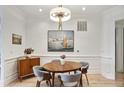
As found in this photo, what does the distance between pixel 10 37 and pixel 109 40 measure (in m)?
3.49

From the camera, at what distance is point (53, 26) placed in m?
6.77

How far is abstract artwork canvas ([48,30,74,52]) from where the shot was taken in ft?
22.2

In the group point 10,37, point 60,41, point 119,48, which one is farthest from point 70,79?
point 119,48

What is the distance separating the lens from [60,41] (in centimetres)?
679

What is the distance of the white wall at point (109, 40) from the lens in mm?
5527

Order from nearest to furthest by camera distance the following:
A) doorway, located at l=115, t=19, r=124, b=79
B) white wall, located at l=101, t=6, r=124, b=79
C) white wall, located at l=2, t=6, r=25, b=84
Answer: white wall, located at l=2, t=6, r=25, b=84 → white wall, located at l=101, t=6, r=124, b=79 → doorway, located at l=115, t=19, r=124, b=79

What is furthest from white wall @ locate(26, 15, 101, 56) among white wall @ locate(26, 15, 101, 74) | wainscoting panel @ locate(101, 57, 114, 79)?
wainscoting panel @ locate(101, 57, 114, 79)

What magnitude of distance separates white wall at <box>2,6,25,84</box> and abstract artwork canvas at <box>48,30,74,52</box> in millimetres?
1326

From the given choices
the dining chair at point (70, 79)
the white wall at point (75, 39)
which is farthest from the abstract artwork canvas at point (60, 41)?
the dining chair at point (70, 79)

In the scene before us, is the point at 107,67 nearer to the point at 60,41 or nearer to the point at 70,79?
the point at 60,41

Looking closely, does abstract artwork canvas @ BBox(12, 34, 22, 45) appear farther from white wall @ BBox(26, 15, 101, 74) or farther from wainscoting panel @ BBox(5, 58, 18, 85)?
white wall @ BBox(26, 15, 101, 74)
